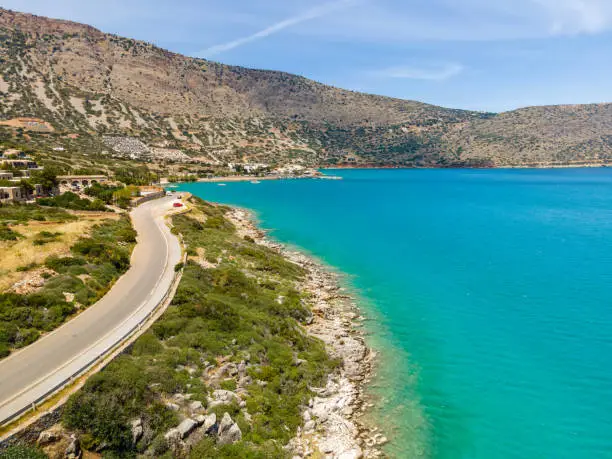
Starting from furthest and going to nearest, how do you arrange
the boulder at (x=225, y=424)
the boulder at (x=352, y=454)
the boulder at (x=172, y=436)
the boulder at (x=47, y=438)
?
1. the boulder at (x=352, y=454)
2. the boulder at (x=225, y=424)
3. the boulder at (x=172, y=436)
4. the boulder at (x=47, y=438)

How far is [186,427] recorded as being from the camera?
15.8 m

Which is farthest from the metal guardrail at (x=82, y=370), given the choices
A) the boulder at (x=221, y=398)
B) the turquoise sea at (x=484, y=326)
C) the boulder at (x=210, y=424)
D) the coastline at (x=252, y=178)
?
the coastline at (x=252, y=178)

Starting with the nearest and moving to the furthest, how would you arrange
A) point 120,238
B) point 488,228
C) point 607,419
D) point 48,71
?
1. point 607,419
2. point 120,238
3. point 488,228
4. point 48,71

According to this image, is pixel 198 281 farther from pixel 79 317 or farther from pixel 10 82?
pixel 10 82

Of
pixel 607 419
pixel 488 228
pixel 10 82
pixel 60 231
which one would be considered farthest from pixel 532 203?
pixel 10 82

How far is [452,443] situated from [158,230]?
3728 centimetres

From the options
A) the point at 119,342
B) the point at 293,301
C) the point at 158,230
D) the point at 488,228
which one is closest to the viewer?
the point at 119,342

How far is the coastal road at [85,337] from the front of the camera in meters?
14.8

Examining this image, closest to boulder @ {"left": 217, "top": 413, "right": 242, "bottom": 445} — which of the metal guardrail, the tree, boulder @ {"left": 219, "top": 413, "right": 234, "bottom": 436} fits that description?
boulder @ {"left": 219, "top": 413, "right": 234, "bottom": 436}

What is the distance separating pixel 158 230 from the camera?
4484 cm

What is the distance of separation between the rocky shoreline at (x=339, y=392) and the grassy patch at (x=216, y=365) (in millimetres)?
798

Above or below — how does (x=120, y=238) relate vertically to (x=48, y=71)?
below

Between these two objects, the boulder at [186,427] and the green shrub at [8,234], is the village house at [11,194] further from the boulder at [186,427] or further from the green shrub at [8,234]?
the boulder at [186,427]

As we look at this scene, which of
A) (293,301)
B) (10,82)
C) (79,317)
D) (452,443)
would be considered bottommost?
(452,443)
